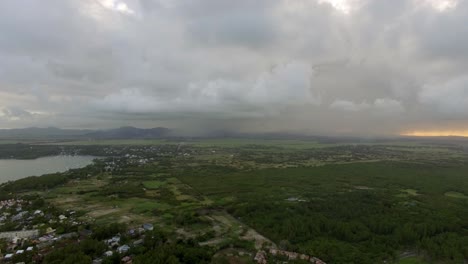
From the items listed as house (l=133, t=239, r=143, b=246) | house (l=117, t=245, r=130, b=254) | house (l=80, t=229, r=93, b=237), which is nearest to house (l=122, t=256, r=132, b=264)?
house (l=117, t=245, r=130, b=254)

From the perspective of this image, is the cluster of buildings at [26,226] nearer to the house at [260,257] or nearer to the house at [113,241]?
the house at [113,241]

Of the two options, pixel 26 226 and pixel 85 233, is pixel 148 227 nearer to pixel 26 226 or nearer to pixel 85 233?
pixel 85 233

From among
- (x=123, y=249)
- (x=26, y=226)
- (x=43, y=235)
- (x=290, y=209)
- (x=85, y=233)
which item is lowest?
(x=26, y=226)

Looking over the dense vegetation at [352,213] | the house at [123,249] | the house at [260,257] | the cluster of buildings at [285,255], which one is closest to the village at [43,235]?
the house at [123,249]

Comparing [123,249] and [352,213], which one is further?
[352,213]

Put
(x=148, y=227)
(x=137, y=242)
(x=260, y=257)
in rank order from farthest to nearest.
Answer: (x=148, y=227) → (x=137, y=242) → (x=260, y=257)

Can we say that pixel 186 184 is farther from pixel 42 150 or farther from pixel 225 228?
pixel 42 150

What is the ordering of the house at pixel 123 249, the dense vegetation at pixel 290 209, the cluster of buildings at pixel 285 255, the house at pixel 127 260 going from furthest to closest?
the dense vegetation at pixel 290 209, the house at pixel 123 249, the cluster of buildings at pixel 285 255, the house at pixel 127 260

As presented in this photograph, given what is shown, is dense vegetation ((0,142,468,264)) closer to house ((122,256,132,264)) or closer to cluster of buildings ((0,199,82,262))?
house ((122,256,132,264))

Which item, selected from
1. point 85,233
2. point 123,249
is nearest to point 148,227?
point 85,233

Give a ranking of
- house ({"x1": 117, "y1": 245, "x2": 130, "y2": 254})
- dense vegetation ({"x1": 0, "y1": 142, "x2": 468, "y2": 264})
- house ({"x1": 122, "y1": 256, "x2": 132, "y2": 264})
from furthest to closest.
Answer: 1. dense vegetation ({"x1": 0, "y1": 142, "x2": 468, "y2": 264})
2. house ({"x1": 117, "y1": 245, "x2": 130, "y2": 254})
3. house ({"x1": 122, "y1": 256, "x2": 132, "y2": 264})

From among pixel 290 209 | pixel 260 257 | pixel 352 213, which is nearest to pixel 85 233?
pixel 260 257

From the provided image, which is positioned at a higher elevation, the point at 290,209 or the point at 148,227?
the point at 290,209

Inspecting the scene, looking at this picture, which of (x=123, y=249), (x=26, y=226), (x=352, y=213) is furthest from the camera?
(x=352, y=213)
